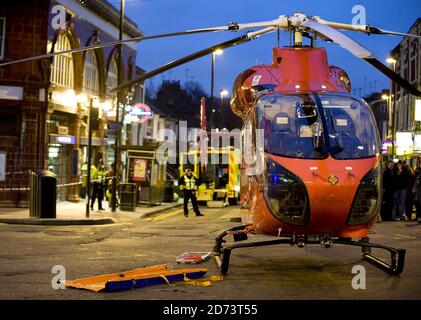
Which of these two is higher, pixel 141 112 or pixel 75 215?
pixel 141 112

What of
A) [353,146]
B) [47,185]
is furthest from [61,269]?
[47,185]

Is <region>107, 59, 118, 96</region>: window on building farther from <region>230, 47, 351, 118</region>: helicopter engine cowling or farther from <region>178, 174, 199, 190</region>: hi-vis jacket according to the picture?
<region>230, 47, 351, 118</region>: helicopter engine cowling

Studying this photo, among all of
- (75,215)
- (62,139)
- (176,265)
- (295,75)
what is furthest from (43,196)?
(295,75)

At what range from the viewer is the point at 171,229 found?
59.7 ft

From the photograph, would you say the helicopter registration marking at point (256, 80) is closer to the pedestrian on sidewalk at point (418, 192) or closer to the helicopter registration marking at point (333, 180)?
the helicopter registration marking at point (333, 180)

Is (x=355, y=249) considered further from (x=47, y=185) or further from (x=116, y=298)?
(x=47, y=185)

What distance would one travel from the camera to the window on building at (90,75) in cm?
3105

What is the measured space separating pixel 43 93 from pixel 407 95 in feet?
103

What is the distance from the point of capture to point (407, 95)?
1901 inches

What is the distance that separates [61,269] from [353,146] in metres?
4.94

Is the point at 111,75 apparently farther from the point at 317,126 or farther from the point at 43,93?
the point at 317,126

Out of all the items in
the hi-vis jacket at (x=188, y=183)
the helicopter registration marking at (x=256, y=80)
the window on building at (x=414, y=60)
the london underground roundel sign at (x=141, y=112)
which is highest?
the window on building at (x=414, y=60)

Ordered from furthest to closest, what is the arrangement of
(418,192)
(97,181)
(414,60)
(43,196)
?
(414,60), (97,181), (418,192), (43,196)

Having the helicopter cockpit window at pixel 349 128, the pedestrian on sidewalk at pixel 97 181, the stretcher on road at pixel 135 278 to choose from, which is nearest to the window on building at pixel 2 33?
the pedestrian on sidewalk at pixel 97 181
